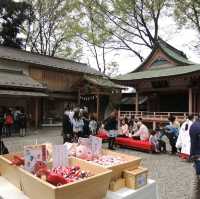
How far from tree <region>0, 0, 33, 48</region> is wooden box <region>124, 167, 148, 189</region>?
26.6 metres

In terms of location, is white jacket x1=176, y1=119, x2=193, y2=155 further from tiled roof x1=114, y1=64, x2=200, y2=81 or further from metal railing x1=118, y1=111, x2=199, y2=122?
tiled roof x1=114, y1=64, x2=200, y2=81

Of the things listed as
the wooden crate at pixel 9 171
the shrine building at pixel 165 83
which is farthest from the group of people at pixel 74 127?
the shrine building at pixel 165 83

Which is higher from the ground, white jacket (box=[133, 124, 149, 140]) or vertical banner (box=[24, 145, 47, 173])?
vertical banner (box=[24, 145, 47, 173])

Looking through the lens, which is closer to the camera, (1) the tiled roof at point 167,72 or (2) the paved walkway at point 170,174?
(2) the paved walkway at point 170,174

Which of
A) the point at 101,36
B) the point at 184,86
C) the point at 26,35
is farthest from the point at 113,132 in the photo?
the point at 26,35

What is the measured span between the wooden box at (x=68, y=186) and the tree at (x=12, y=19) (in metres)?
26.4

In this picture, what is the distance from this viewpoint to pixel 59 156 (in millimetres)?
2906

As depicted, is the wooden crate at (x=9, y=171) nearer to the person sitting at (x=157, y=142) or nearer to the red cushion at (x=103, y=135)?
the person sitting at (x=157, y=142)

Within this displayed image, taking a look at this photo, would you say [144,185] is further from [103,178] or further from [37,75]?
[37,75]

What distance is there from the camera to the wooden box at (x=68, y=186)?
206 cm

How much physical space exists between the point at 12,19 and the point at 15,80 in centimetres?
1220

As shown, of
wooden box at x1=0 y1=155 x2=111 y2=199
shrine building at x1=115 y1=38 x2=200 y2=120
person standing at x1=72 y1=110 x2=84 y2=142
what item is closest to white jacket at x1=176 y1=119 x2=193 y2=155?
person standing at x1=72 y1=110 x2=84 y2=142

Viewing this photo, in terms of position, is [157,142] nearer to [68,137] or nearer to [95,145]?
[68,137]

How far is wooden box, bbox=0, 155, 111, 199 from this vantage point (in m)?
2.06
